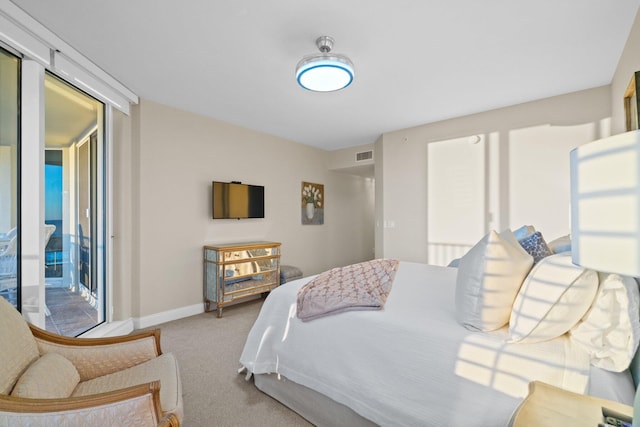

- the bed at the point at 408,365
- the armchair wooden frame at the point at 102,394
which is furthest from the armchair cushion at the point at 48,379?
the bed at the point at 408,365

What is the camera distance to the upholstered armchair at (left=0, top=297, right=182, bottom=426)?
103 centimetres

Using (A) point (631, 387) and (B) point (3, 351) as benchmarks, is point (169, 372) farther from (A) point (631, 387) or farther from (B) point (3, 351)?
(A) point (631, 387)

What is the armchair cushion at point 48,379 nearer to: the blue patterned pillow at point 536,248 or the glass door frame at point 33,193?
the glass door frame at point 33,193

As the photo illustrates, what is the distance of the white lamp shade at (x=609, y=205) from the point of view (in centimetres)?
57

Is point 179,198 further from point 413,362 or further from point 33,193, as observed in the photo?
point 413,362

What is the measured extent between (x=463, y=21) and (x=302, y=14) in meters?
1.09

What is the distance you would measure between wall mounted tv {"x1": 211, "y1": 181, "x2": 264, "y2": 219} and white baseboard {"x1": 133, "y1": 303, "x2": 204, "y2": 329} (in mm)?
1196

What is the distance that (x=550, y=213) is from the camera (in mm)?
3297

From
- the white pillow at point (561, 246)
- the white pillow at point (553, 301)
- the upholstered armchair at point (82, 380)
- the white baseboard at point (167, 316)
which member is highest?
the white pillow at point (561, 246)

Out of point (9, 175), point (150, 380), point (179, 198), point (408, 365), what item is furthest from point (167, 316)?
point (408, 365)

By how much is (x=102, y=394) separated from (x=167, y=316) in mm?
2641

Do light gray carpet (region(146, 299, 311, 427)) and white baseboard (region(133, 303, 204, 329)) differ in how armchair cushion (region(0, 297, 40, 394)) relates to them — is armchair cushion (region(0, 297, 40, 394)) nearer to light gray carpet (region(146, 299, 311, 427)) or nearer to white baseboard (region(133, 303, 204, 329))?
light gray carpet (region(146, 299, 311, 427))

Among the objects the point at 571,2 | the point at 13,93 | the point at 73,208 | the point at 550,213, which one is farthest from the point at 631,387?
the point at 73,208

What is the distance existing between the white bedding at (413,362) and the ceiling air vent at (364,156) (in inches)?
139
